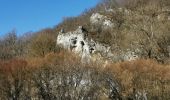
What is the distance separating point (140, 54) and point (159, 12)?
48.2 feet

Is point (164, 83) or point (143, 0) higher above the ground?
point (143, 0)

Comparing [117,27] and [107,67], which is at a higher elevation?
→ [117,27]

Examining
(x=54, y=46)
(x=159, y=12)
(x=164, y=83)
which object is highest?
(x=159, y=12)

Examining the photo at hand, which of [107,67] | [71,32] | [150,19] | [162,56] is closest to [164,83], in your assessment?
[107,67]

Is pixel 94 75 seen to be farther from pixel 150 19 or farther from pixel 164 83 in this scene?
pixel 150 19

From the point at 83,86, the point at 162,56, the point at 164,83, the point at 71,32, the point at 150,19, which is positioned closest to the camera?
the point at 83,86

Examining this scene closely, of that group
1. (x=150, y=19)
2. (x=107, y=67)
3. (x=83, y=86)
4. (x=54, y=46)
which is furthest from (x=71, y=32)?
(x=83, y=86)

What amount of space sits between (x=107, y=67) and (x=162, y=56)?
20904mm

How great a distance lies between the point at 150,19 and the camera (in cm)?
9050

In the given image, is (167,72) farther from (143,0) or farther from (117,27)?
(143,0)

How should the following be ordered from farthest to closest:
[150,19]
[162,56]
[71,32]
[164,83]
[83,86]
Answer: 1. [71,32]
2. [150,19]
3. [162,56]
4. [164,83]
5. [83,86]

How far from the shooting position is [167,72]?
209 feet

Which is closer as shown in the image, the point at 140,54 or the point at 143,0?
the point at 140,54

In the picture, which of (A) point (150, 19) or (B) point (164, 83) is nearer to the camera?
(B) point (164, 83)
